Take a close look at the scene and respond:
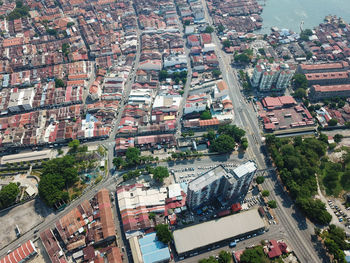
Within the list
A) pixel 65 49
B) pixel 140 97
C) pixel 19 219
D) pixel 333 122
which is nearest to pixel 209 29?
pixel 140 97

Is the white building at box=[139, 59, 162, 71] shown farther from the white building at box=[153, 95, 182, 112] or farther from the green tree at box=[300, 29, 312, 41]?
the green tree at box=[300, 29, 312, 41]

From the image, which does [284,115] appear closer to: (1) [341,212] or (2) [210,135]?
(2) [210,135]

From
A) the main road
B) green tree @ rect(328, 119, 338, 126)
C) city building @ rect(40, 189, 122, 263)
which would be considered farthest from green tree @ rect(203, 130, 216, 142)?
green tree @ rect(328, 119, 338, 126)

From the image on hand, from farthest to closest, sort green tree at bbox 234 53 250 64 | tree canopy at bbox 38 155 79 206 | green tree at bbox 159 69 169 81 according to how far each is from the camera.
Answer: green tree at bbox 234 53 250 64 → green tree at bbox 159 69 169 81 → tree canopy at bbox 38 155 79 206

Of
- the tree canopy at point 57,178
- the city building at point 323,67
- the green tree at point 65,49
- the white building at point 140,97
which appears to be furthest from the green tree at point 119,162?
the city building at point 323,67

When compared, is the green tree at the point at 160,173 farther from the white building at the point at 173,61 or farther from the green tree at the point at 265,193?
the white building at the point at 173,61

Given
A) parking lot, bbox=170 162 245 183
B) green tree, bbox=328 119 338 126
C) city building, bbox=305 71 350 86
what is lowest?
parking lot, bbox=170 162 245 183

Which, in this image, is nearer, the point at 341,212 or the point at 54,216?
the point at 341,212
